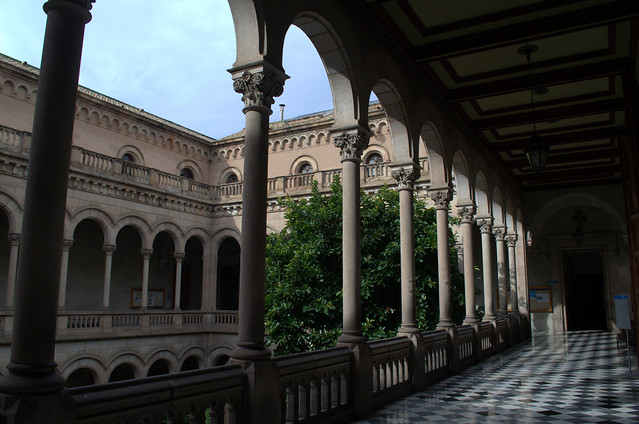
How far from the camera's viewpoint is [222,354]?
20.8 metres

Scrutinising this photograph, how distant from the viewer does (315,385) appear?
5.36 meters

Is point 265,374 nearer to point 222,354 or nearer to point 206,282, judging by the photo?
point 222,354

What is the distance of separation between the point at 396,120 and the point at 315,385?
465 cm

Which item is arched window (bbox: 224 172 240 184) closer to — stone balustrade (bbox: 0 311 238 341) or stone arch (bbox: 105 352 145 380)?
stone balustrade (bbox: 0 311 238 341)

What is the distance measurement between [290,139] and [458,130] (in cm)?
1547

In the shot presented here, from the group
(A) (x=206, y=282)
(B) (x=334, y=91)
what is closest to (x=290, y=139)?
(A) (x=206, y=282)

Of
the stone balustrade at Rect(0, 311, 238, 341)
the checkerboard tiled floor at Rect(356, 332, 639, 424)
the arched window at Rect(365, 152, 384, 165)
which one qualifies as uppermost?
the arched window at Rect(365, 152, 384, 165)

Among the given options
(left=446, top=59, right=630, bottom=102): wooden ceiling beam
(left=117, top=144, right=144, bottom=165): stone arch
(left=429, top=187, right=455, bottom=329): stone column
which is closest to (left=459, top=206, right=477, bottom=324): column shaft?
(left=429, top=187, right=455, bottom=329): stone column

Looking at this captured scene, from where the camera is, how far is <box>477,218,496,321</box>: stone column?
13.1m

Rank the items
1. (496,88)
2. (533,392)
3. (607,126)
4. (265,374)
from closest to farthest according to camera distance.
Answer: (265,374) → (533,392) → (496,88) → (607,126)

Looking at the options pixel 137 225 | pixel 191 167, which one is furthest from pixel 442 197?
pixel 191 167

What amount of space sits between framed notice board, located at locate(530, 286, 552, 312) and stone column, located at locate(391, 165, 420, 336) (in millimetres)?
15229

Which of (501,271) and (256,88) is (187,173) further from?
(256,88)

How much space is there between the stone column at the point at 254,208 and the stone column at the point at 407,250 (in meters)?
3.79
